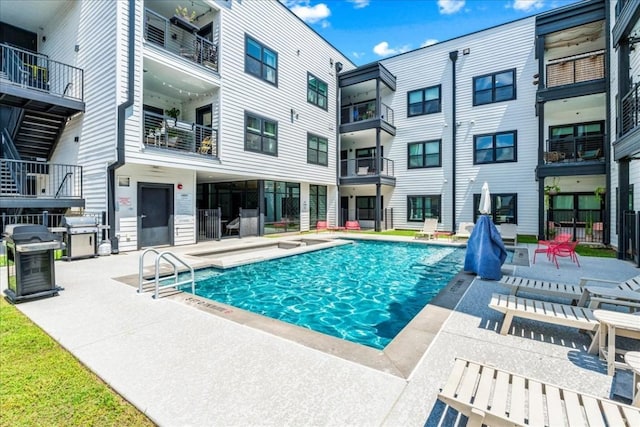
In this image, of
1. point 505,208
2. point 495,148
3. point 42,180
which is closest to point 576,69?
point 495,148

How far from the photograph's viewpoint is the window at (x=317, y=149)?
58.9ft

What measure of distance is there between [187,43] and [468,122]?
14.9 meters

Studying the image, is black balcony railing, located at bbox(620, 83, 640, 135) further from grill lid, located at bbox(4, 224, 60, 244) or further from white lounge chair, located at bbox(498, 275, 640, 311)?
grill lid, located at bbox(4, 224, 60, 244)

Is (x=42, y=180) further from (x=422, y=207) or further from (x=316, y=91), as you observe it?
(x=422, y=207)

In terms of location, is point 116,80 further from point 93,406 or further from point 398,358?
point 398,358

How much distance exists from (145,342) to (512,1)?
2128 cm

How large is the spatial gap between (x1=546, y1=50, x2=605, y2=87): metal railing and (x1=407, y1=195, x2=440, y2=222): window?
304 inches

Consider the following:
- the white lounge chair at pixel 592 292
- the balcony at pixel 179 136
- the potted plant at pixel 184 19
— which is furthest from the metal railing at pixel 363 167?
the white lounge chair at pixel 592 292

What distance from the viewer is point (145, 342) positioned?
12.1 ft

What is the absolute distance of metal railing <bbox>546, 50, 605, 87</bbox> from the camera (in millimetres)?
13273

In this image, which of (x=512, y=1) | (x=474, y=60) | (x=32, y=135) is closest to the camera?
(x=32, y=135)

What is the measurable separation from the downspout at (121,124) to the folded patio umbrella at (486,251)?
10.2m

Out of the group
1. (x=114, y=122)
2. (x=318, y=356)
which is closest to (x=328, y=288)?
(x=318, y=356)

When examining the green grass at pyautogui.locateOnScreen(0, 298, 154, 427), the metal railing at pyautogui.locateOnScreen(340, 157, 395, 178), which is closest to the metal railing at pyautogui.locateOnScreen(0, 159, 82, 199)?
the green grass at pyautogui.locateOnScreen(0, 298, 154, 427)
